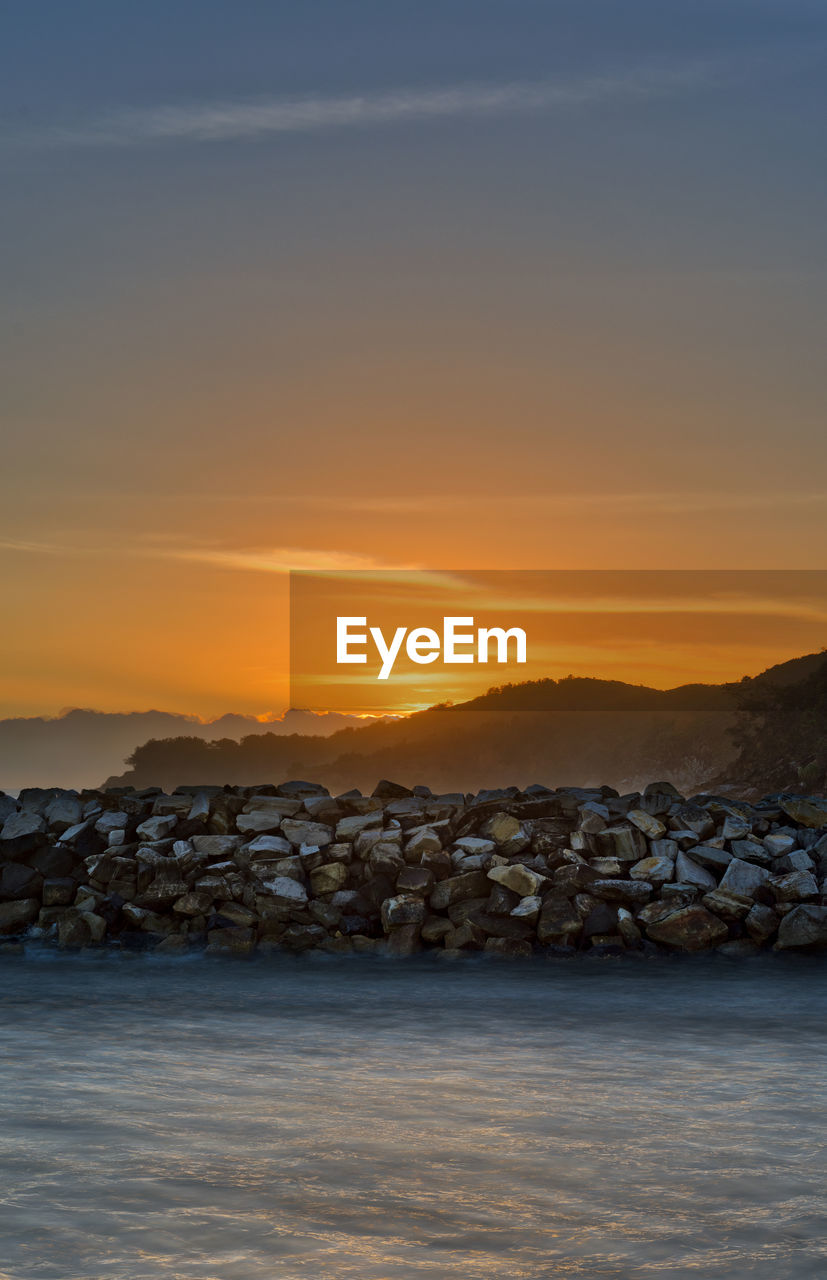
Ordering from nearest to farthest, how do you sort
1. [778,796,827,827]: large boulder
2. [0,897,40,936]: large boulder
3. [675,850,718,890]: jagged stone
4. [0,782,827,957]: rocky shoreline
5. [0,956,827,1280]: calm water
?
[0,956,827,1280]: calm water → [0,782,827,957]: rocky shoreline → [675,850,718,890]: jagged stone → [0,897,40,936]: large boulder → [778,796,827,827]: large boulder

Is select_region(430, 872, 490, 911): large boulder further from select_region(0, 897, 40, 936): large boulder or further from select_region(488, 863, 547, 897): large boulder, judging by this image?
select_region(0, 897, 40, 936): large boulder

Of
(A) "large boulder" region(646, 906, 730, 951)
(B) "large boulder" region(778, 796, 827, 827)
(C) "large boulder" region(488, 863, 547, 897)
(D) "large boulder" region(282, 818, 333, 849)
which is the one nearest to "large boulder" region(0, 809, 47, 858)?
(D) "large boulder" region(282, 818, 333, 849)

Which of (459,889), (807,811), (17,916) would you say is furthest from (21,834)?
(807,811)

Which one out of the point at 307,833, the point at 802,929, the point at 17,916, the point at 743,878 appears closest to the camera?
the point at 802,929

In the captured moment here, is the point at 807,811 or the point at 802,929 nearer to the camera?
the point at 802,929

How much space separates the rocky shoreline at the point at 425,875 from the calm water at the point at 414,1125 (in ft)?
3.07

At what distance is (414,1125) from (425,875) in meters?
6.52

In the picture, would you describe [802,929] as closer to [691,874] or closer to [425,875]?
[691,874]

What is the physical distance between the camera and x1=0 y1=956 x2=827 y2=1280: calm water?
472 centimetres

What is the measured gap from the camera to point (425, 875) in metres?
13.2

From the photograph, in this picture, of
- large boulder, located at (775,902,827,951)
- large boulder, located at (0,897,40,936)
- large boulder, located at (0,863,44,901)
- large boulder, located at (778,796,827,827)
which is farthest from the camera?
large boulder, located at (778,796,827,827)

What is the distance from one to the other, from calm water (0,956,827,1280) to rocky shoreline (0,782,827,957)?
3.07ft

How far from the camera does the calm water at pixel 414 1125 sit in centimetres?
472

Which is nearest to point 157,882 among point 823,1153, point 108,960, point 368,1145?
point 108,960
